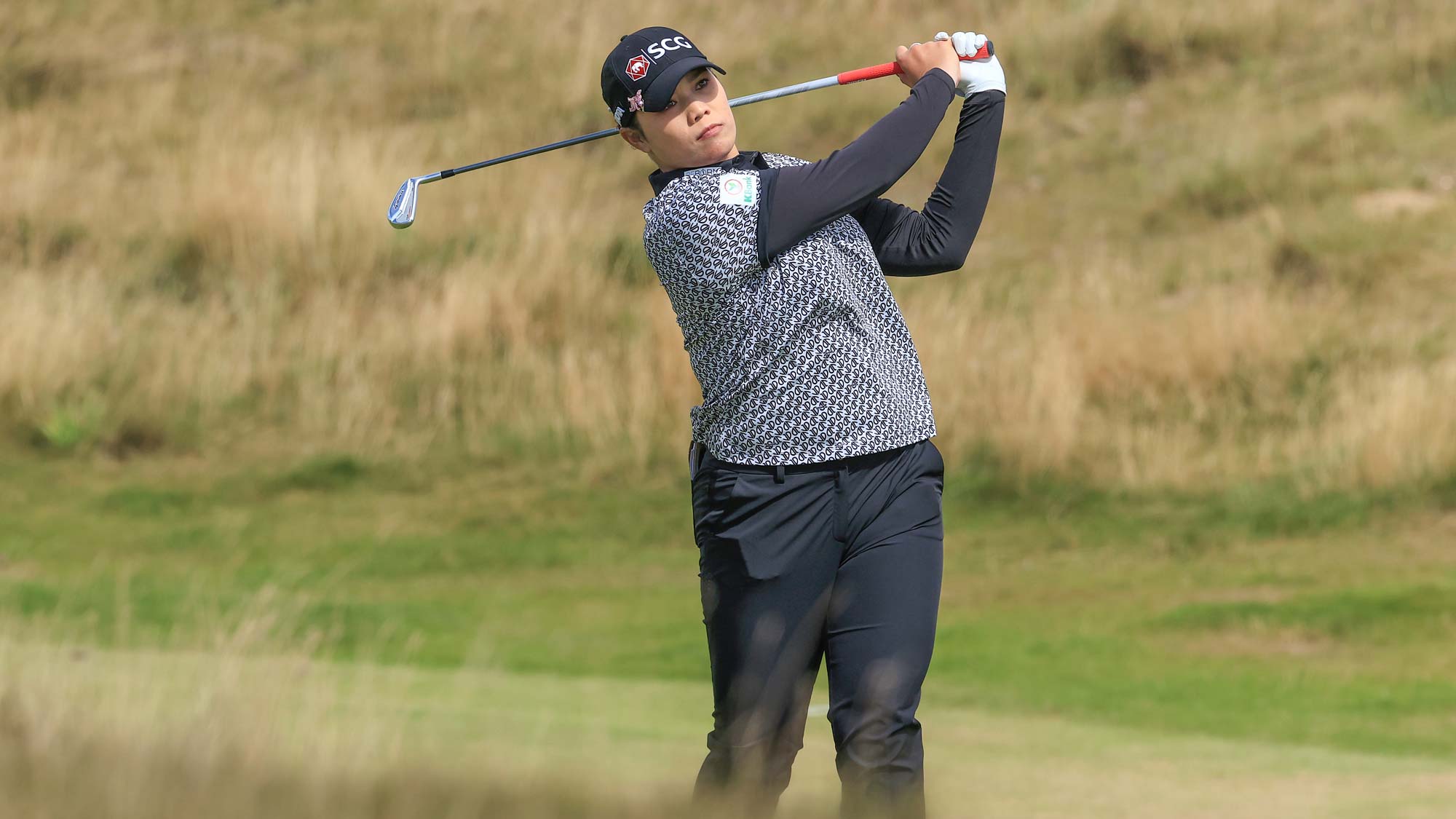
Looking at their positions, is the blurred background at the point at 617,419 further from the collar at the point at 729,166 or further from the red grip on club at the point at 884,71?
the red grip on club at the point at 884,71

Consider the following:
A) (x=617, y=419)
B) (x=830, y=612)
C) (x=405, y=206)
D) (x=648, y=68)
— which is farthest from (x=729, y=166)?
(x=617, y=419)

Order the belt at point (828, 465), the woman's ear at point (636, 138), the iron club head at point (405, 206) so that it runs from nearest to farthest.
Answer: the belt at point (828, 465) → the woman's ear at point (636, 138) → the iron club head at point (405, 206)

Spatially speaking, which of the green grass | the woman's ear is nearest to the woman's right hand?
the woman's ear

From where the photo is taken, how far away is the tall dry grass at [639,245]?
36.9 ft

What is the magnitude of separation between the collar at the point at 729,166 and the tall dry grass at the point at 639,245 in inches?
280

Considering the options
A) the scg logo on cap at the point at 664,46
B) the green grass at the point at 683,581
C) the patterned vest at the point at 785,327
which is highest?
the scg logo on cap at the point at 664,46

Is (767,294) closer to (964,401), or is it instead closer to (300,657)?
(300,657)

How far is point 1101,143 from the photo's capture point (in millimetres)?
16688

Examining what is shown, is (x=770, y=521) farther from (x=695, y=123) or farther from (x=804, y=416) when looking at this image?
(x=695, y=123)

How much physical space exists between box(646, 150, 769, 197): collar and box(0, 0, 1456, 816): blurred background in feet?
3.54

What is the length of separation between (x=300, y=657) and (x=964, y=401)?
23.2 feet

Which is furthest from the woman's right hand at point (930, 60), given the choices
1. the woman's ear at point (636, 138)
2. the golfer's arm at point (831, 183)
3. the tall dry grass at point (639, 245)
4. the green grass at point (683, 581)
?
the tall dry grass at point (639, 245)

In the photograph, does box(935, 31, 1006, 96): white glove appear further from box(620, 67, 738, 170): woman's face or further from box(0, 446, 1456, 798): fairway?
box(0, 446, 1456, 798): fairway

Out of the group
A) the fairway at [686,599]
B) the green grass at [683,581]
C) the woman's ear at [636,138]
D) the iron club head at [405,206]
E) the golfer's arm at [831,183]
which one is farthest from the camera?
the green grass at [683,581]
